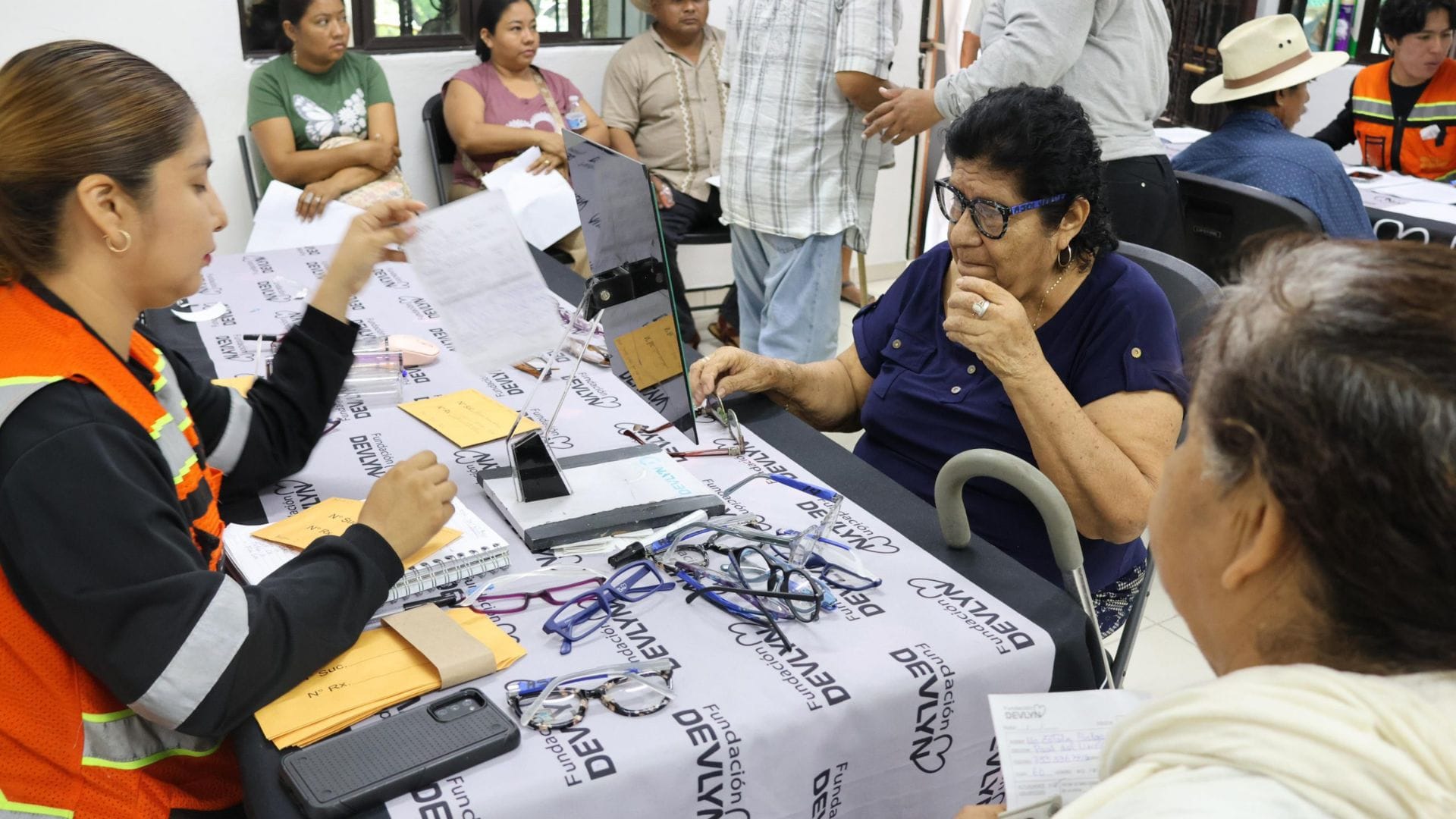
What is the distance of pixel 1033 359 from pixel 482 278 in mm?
754

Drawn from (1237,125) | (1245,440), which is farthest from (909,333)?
(1237,125)

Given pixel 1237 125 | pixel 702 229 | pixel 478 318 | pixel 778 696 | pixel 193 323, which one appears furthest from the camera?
pixel 702 229

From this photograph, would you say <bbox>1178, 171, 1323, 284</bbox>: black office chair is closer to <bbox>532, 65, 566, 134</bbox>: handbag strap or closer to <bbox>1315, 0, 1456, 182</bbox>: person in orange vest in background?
<bbox>1315, 0, 1456, 182</bbox>: person in orange vest in background

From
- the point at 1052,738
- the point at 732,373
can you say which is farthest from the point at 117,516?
the point at 732,373

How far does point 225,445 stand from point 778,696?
0.82m

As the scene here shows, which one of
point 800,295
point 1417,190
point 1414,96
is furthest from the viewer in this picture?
point 1414,96

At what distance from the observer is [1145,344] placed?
5.30 feet

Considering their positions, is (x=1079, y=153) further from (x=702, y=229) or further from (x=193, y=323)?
(x=702, y=229)

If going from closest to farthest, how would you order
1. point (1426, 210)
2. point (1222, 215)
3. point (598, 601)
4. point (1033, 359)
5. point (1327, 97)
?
point (598, 601) → point (1033, 359) → point (1222, 215) → point (1426, 210) → point (1327, 97)

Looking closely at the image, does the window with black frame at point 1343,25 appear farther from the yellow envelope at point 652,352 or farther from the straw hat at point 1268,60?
the yellow envelope at point 652,352

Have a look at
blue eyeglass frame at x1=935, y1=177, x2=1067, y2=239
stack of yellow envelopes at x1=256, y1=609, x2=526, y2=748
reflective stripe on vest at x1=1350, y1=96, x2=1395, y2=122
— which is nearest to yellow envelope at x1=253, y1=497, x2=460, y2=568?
stack of yellow envelopes at x1=256, y1=609, x2=526, y2=748

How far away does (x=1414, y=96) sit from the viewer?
4250mm

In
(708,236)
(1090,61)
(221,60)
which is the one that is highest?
(1090,61)

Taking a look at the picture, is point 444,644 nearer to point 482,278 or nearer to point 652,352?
point 482,278
